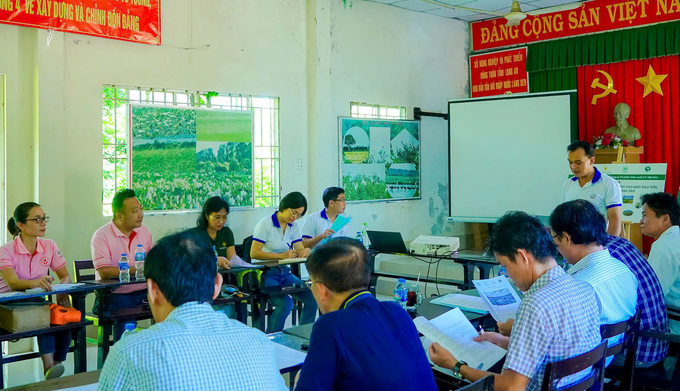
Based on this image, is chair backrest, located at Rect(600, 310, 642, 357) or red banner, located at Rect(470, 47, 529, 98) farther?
red banner, located at Rect(470, 47, 529, 98)

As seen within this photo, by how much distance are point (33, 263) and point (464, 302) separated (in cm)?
270

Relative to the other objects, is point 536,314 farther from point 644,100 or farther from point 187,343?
point 644,100

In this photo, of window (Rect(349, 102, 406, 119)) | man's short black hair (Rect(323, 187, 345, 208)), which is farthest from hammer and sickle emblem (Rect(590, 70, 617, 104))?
man's short black hair (Rect(323, 187, 345, 208))

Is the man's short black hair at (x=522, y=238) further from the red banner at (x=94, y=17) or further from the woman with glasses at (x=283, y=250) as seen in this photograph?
the red banner at (x=94, y=17)

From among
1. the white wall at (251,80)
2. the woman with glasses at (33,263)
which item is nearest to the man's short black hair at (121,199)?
the woman with glasses at (33,263)

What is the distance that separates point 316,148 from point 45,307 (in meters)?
3.79

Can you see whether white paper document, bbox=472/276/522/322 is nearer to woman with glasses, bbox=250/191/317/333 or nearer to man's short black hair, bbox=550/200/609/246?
man's short black hair, bbox=550/200/609/246

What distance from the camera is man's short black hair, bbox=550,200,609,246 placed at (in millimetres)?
2434

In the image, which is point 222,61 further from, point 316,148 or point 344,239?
point 344,239

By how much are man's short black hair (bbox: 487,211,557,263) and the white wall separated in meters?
4.00

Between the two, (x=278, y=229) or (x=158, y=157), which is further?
(x=158, y=157)

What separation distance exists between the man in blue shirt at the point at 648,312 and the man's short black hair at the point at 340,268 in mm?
1500

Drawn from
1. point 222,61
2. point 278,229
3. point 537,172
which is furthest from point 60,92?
point 537,172

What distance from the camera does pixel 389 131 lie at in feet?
24.9
